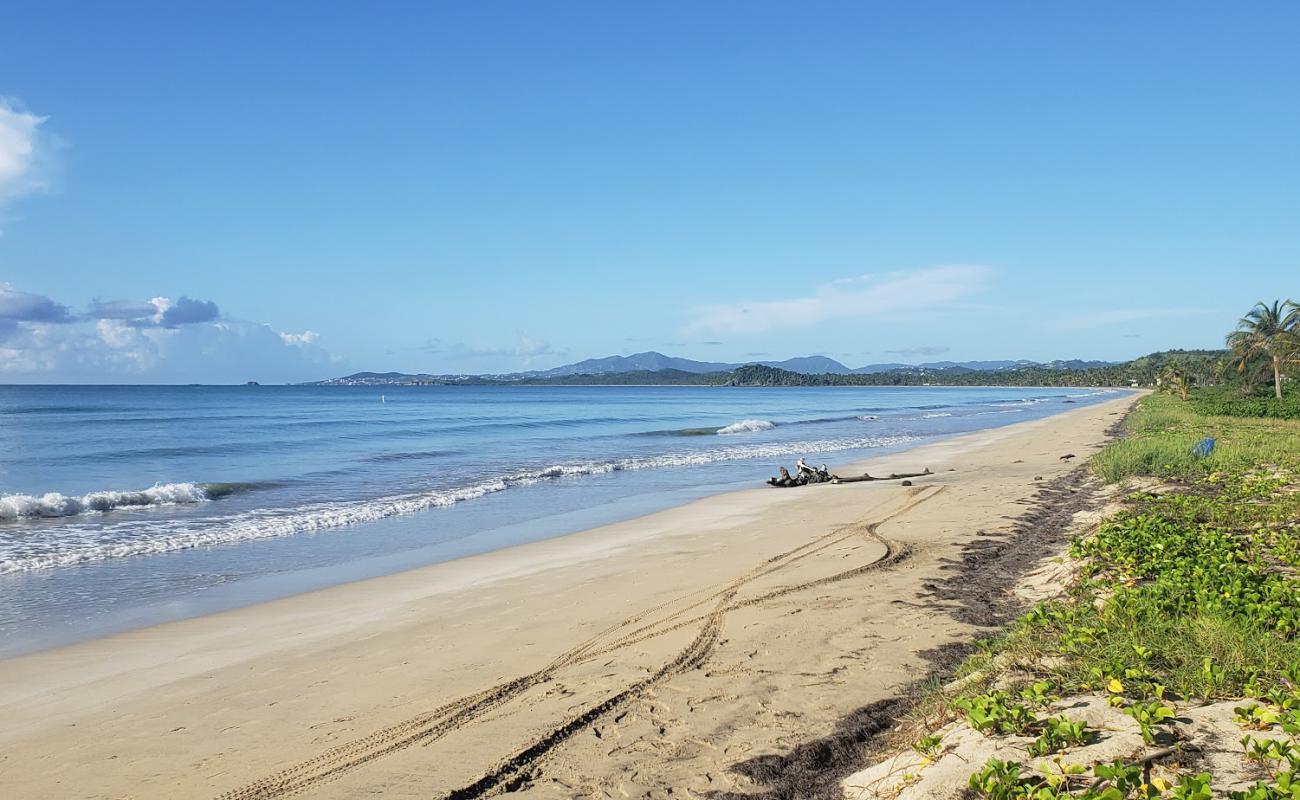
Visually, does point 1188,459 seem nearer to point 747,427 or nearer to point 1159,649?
point 1159,649

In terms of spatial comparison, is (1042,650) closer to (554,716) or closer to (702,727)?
(702,727)

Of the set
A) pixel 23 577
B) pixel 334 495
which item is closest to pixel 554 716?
pixel 23 577

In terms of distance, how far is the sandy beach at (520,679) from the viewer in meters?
5.07

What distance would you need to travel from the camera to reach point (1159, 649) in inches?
208

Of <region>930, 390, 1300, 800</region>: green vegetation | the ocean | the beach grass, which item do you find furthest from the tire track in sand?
the beach grass

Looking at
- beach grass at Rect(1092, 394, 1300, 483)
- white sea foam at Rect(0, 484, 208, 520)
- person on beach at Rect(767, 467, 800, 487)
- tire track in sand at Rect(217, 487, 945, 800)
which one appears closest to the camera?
tire track in sand at Rect(217, 487, 945, 800)

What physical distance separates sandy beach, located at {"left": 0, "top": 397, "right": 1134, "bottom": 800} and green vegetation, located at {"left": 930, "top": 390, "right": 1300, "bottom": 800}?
100cm

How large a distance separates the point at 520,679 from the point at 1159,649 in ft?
16.4

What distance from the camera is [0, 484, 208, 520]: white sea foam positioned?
1759cm

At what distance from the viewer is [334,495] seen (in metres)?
20.7

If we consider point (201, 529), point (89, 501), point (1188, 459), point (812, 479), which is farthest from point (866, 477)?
point (89, 501)

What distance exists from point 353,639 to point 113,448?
3459cm

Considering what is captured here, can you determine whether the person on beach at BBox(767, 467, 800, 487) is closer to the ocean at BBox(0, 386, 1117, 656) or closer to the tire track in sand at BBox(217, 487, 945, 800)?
the ocean at BBox(0, 386, 1117, 656)

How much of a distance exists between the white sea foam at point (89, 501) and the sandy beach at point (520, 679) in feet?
40.0
